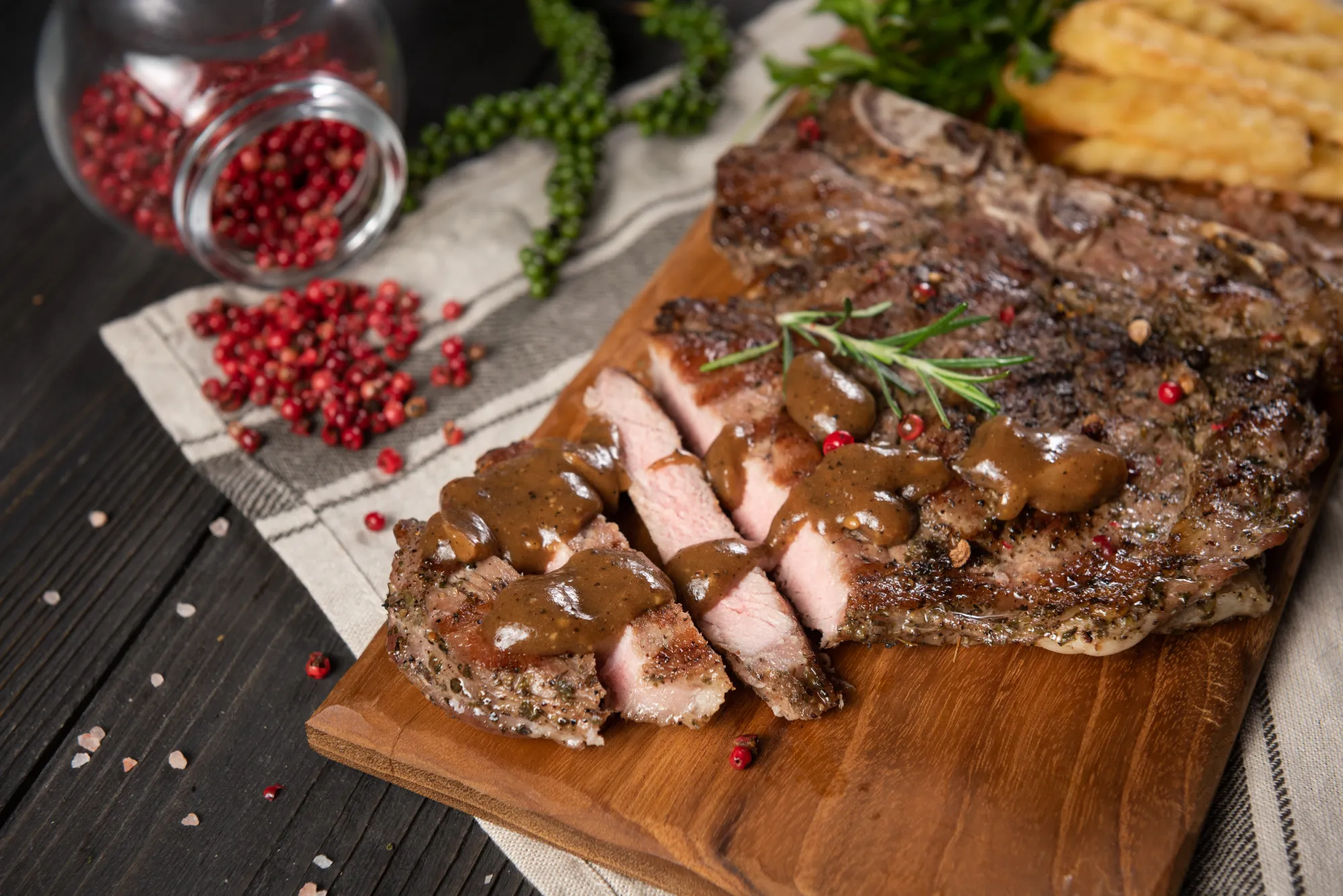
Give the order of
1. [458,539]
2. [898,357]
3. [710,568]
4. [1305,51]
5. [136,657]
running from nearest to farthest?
[458,539] → [710,568] → [898,357] → [136,657] → [1305,51]

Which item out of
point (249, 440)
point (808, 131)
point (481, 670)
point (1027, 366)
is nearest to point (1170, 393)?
point (1027, 366)

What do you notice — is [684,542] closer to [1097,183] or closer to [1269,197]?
[1097,183]

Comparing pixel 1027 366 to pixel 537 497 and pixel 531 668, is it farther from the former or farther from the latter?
pixel 531 668

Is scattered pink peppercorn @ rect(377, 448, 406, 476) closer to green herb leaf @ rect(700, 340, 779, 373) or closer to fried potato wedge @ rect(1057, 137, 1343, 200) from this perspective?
green herb leaf @ rect(700, 340, 779, 373)

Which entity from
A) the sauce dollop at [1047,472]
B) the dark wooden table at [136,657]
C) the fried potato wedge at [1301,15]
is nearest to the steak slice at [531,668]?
the dark wooden table at [136,657]

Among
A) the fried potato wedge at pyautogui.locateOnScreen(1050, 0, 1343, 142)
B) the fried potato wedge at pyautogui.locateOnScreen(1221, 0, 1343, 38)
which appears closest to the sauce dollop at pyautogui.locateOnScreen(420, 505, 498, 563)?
the fried potato wedge at pyautogui.locateOnScreen(1050, 0, 1343, 142)

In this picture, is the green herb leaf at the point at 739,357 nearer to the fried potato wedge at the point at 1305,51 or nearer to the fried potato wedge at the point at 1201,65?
the fried potato wedge at the point at 1201,65
